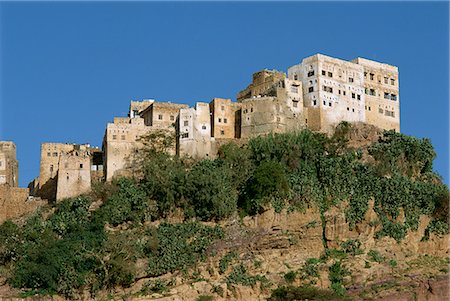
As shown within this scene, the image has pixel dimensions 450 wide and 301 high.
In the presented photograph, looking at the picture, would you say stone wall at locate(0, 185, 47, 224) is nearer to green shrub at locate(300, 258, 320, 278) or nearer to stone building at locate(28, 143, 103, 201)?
stone building at locate(28, 143, 103, 201)

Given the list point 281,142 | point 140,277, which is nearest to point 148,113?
point 281,142

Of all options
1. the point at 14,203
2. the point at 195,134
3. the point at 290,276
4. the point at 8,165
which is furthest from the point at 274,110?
the point at 14,203

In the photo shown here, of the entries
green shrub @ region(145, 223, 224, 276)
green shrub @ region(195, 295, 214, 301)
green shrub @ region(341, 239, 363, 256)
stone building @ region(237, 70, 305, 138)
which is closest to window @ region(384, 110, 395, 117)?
stone building @ region(237, 70, 305, 138)

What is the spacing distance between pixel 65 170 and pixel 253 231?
13.0 meters

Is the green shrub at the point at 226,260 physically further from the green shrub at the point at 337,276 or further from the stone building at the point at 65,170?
the stone building at the point at 65,170

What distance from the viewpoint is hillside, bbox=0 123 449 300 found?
6044cm

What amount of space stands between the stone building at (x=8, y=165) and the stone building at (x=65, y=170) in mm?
1439

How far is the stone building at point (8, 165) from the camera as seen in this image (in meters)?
69.4

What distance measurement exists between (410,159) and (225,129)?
1260 centimetres

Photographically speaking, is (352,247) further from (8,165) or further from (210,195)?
(8,165)

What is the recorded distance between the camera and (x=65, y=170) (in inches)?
2660

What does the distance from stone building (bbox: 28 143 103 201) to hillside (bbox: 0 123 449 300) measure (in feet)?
3.93

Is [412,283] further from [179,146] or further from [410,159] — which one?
[179,146]

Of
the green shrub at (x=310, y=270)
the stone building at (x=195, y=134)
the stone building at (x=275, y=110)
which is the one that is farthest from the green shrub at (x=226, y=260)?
the stone building at (x=275, y=110)
